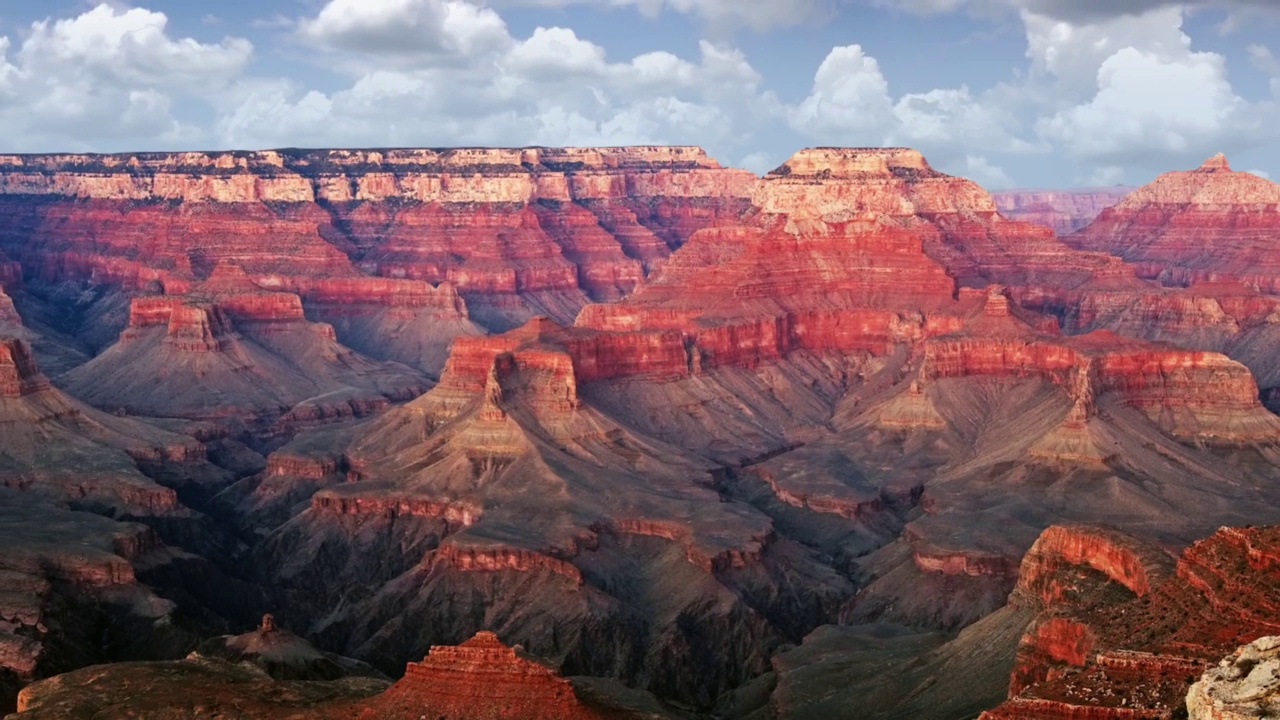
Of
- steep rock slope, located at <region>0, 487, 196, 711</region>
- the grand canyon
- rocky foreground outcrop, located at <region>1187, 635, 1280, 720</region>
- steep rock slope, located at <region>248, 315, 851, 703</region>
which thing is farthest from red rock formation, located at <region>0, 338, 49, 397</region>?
rocky foreground outcrop, located at <region>1187, 635, 1280, 720</region>

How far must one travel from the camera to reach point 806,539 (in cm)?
11888

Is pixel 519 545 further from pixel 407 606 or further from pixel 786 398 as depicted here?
pixel 786 398

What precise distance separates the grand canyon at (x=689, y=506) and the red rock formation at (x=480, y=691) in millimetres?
137

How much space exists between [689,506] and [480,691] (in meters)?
60.6

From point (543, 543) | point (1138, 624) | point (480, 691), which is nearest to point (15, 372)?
point (543, 543)

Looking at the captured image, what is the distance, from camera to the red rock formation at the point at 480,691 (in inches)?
2237

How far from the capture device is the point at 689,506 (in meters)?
117

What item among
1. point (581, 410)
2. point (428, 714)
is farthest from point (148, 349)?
point (428, 714)

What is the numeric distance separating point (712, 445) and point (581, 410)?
49.3 feet

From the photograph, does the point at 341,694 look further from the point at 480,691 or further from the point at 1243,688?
the point at 1243,688

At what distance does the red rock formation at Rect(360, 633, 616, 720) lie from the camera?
56812 mm

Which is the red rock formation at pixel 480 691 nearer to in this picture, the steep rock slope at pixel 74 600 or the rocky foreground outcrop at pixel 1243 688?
the rocky foreground outcrop at pixel 1243 688

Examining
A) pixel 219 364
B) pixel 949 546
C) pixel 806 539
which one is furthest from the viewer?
pixel 219 364

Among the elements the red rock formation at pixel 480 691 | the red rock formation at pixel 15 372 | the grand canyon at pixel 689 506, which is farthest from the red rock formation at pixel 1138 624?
the red rock formation at pixel 15 372
